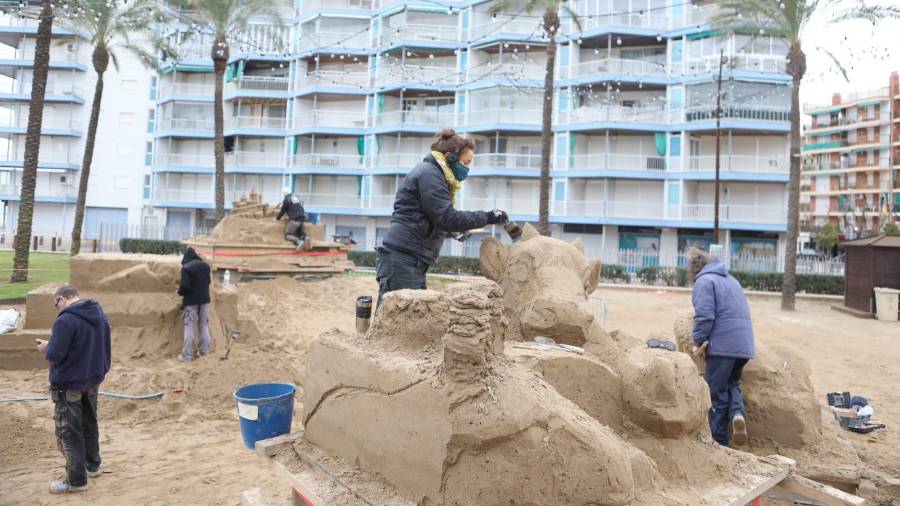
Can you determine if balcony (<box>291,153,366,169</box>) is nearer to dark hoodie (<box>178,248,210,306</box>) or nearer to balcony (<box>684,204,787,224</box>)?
balcony (<box>684,204,787,224</box>)

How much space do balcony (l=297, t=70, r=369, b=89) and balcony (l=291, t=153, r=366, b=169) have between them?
4176mm

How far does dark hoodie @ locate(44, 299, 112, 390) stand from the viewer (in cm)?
447

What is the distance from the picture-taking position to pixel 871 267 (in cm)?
1583

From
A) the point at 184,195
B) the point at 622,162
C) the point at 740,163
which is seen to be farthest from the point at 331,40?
the point at 740,163

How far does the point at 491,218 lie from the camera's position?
12.1 ft

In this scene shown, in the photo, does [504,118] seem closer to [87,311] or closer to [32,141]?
[32,141]

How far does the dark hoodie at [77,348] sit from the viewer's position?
4473 millimetres

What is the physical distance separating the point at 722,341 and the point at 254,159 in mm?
36041

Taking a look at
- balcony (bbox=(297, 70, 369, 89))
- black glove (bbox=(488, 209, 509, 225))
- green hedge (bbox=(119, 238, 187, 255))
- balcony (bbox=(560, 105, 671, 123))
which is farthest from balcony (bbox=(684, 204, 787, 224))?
black glove (bbox=(488, 209, 509, 225))

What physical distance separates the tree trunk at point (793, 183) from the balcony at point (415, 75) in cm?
1837

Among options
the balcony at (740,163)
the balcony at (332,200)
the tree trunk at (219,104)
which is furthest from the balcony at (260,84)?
the balcony at (740,163)

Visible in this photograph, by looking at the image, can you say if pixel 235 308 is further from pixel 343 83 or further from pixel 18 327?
pixel 343 83

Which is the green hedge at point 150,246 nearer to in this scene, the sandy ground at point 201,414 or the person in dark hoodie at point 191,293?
the sandy ground at point 201,414

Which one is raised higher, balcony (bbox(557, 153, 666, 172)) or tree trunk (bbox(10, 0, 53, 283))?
balcony (bbox(557, 153, 666, 172))
